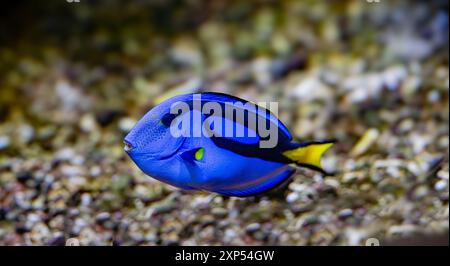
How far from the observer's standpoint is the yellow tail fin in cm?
96

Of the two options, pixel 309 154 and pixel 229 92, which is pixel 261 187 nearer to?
pixel 309 154

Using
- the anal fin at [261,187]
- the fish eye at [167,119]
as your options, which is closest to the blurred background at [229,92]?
the anal fin at [261,187]

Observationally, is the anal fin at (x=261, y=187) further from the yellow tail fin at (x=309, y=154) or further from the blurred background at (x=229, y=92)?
the blurred background at (x=229, y=92)

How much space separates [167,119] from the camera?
94cm

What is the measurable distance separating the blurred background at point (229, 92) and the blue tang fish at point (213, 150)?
1.32 ft

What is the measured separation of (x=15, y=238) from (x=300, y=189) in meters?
0.82

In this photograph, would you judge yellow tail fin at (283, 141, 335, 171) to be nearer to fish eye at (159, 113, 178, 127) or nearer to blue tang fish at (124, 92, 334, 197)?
blue tang fish at (124, 92, 334, 197)

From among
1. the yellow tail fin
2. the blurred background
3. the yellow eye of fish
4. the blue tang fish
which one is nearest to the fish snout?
the blue tang fish

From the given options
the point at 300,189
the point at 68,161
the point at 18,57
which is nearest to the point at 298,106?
the point at 300,189

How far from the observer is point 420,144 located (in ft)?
5.92

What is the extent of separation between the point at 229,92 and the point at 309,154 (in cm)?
135

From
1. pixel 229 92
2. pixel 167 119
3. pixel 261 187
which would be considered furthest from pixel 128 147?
pixel 229 92

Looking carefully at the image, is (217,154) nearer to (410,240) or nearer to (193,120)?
(193,120)

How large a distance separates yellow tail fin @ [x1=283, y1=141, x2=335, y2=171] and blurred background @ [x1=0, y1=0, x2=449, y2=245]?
402 mm
